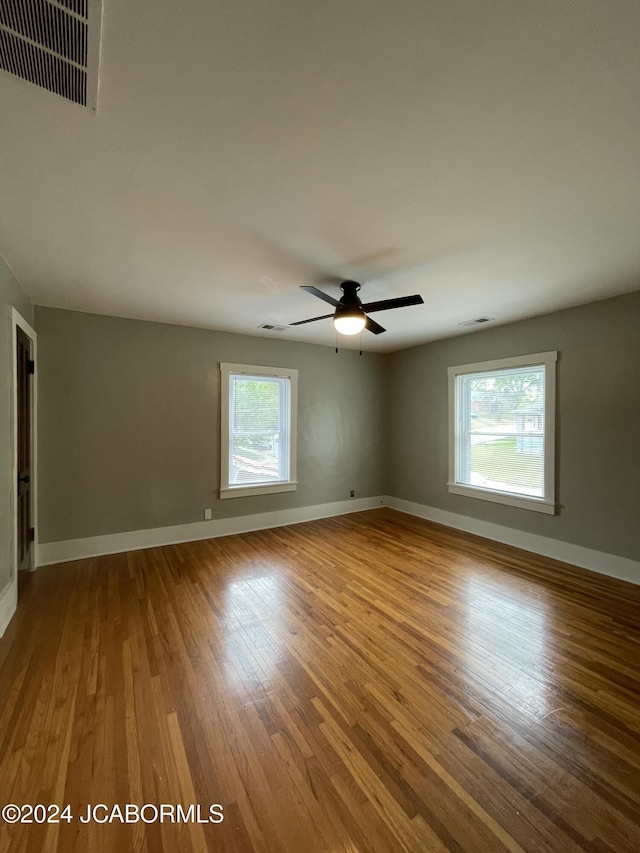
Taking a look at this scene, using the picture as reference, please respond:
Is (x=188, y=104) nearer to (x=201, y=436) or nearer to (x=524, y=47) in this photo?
(x=524, y=47)

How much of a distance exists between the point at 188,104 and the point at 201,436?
3.61 meters

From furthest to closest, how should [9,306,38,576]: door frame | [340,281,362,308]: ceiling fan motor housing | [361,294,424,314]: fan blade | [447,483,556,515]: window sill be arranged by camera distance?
[447,483,556,515]: window sill → [340,281,362,308]: ceiling fan motor housing → [9,306,38,576]: door frame → [361,294,424,314]: fan blade

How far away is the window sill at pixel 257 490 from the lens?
4.58m

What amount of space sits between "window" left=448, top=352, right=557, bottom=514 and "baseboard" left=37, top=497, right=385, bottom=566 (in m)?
1.99

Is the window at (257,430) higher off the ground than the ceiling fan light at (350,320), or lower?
lower

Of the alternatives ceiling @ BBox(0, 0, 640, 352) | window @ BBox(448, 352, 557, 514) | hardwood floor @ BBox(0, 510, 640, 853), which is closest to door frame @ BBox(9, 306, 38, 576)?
hardwood floor @ BBox(0, 510, 640, 853)

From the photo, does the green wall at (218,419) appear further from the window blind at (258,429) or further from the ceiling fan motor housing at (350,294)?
the ceiling fan motor housing at (350,294)

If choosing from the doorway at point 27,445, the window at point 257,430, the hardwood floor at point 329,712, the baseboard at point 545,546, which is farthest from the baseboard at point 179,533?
the baseboard at point 545,546

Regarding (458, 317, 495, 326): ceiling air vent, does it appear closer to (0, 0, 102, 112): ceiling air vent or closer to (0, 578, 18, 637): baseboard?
(0, 0, 102, 112): ceiling air vent

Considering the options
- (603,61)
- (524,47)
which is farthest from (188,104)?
(603,61)

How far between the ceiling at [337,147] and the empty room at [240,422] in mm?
12

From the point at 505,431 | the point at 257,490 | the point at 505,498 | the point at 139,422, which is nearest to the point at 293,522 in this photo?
the point at 257,490

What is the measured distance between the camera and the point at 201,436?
4.46 meters

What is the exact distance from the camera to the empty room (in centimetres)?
117
